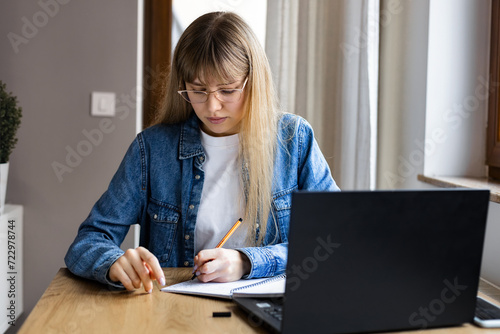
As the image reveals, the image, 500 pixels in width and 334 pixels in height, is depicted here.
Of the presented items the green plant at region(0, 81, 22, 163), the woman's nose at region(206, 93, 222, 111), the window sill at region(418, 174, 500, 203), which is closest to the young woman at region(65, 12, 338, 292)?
the woman's nose at region(206, 93, 222, 111)

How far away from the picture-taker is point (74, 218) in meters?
2.38

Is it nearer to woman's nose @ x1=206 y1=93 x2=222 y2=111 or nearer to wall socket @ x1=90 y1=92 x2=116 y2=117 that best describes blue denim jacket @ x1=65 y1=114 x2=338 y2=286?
woman's nose @ x1=206 y1=93 x2=222 y2=111

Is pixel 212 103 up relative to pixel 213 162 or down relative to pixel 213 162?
up

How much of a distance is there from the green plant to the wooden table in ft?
3.72

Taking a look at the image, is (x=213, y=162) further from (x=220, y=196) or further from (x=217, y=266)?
(x=217, y=266)

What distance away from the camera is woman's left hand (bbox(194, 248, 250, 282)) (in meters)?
1.12

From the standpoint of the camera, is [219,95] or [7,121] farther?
[7,121]

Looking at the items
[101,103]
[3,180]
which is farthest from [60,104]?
[3,180]

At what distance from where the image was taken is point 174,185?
1.44 metres

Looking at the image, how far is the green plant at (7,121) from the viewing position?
6.84 ft

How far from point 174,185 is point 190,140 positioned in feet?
0.41

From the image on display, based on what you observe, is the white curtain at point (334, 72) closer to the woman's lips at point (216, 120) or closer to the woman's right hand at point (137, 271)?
the woman's lips at point (216, 120)

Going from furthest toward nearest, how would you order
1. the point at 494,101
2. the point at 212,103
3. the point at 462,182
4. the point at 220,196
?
the point at 494,101 < the point at 462,182 < the point at 220,196 < the point at 212,103

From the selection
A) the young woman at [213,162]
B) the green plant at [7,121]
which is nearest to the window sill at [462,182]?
the young woman at [213,162]
